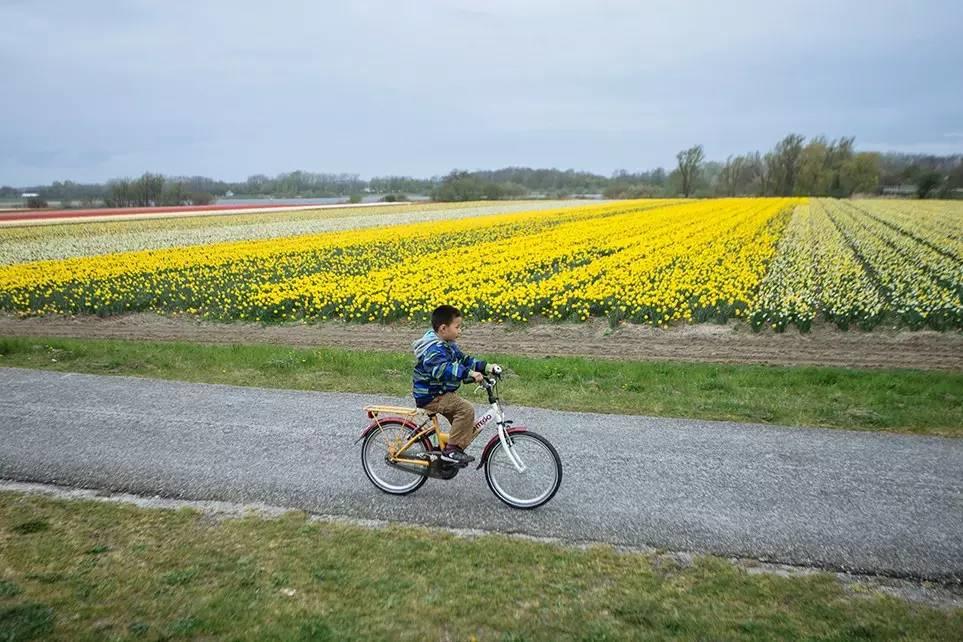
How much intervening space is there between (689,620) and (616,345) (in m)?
9.40

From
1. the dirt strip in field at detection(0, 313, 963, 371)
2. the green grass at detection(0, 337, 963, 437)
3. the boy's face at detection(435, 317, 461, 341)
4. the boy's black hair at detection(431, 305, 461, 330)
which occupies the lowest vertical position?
the dirt strip in field at detection(0, 313, 963, 371)

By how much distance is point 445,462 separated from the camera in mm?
6207

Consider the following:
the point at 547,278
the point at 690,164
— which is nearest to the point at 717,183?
the point at 690,164

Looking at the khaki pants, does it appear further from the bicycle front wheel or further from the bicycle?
the bicycle front wheel

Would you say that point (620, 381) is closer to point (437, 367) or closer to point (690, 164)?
point (437, 367)

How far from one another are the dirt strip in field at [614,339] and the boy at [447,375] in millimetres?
6817

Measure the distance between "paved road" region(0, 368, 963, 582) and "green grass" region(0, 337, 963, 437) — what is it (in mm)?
669

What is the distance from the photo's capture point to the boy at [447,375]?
19.1 feet

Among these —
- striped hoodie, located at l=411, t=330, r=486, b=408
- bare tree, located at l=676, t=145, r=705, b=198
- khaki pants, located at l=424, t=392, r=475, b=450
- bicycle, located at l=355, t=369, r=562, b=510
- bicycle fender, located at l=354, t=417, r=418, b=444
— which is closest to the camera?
striped hoodie, located at l=411, t=330, r=486, b=408

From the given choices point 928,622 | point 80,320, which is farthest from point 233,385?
point 80,320

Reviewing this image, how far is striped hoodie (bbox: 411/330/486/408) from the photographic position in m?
5.82

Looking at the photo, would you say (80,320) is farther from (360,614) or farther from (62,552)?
(360,614)

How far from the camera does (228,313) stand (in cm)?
1736

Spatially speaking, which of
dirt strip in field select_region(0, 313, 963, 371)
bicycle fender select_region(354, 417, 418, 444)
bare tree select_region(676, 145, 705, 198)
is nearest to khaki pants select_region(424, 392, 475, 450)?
bicycle fender select_region(354, 417, 418, 444)
